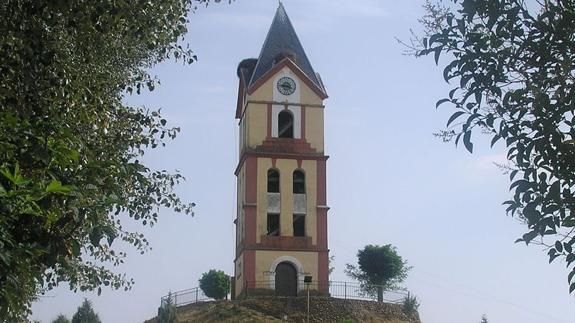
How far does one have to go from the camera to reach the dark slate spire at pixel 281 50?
3978 cm

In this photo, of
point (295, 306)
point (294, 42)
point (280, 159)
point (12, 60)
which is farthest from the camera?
point (294, 42)

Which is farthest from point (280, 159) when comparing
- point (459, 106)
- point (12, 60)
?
point (459, 106)

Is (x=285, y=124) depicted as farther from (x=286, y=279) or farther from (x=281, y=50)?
(x=286, y=279)

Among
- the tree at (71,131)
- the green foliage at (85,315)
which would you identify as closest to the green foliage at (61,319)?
the green foliage at (85,315)

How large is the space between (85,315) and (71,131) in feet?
136

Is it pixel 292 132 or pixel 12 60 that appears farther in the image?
pixel 292 132

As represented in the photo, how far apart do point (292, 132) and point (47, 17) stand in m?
30.4

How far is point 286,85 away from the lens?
129ft

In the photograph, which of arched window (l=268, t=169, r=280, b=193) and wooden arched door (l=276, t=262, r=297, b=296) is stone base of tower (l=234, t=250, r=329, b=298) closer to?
wooden arched door (l=276, t=262, r=297, b=296)

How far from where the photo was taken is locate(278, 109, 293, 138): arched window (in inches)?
1545

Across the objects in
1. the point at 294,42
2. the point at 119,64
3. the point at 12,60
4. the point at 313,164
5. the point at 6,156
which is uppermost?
the point at 294,42

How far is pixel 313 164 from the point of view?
38562 millimetres

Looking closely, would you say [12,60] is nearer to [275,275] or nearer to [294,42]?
[275,275]

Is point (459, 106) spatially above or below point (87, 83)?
below
